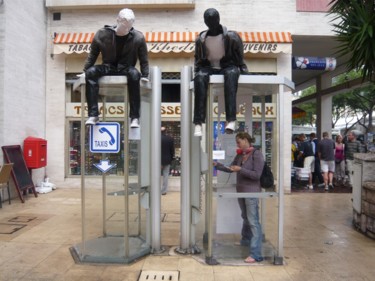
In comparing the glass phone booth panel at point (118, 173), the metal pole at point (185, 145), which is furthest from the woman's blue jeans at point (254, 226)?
the glass phone booth panel at point (118, 173)

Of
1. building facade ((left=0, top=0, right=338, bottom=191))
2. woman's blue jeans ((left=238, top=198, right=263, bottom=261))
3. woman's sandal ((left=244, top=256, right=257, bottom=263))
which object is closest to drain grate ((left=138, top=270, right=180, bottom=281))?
woman's sandal ((left=244, top=256, right=257, bottom=263))

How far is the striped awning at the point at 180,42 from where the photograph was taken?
33.0ft

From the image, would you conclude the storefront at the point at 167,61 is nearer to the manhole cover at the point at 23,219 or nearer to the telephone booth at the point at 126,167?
the manhole cover at the point at 23,219

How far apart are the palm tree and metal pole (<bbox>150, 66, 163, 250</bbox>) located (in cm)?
371

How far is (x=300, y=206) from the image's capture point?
8805 millimetres

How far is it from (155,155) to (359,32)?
4169mm

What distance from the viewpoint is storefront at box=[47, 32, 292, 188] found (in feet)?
33.0

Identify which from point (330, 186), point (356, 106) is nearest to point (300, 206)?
point (330, 186)

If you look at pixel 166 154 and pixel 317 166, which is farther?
pixel 317 166

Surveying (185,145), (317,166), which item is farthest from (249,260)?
(317,166)

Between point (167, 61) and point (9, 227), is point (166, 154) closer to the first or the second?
point (167, 61)

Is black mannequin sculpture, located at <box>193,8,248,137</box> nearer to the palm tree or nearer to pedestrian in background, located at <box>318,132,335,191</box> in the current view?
the palm tree

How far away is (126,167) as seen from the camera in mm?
4812

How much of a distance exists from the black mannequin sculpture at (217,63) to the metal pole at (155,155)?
581 mm
